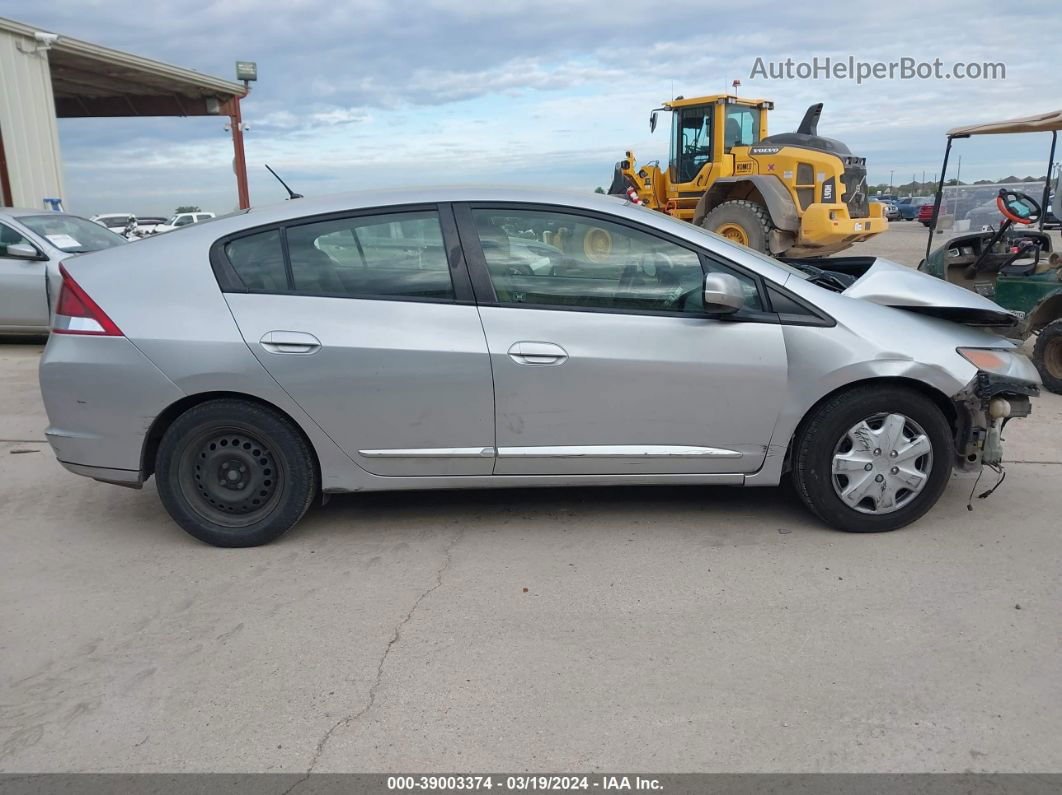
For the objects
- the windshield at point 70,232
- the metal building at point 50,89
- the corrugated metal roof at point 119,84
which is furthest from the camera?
the corrugated metal roof at point 119,84

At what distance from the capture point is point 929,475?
12.8 feet

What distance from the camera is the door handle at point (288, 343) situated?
3.74 metres

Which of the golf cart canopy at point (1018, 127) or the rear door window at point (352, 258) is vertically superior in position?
the golf cart canopy at point (1018, 127)

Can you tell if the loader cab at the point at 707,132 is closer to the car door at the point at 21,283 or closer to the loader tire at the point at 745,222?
the loader tire at the point at 745,222

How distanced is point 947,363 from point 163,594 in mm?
3640

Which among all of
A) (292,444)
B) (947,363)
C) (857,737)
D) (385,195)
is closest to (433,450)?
(292,444)

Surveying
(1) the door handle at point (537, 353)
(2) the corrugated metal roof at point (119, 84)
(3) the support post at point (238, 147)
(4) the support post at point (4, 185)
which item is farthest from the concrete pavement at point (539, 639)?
(3) the support post at point (238, 147)

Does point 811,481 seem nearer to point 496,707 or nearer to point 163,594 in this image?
point 496,707

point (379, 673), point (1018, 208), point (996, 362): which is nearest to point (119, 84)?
point (1018, 208)

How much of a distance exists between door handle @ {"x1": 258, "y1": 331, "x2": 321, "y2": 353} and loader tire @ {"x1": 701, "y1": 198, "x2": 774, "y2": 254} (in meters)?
10.6

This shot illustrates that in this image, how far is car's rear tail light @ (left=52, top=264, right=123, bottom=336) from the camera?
379 centimetres

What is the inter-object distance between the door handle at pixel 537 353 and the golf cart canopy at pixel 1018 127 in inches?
264

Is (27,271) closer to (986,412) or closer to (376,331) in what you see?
(376,331)
